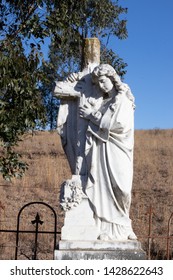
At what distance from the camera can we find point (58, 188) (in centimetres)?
1292

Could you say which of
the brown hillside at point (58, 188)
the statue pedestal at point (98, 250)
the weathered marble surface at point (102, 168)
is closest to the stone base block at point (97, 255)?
the statue pedestal at point (98, 250)

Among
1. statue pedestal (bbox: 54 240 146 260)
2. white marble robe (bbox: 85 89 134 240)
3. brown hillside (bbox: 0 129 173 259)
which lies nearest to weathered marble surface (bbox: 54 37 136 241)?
white marble robe (bbox: 85 89 134 240)

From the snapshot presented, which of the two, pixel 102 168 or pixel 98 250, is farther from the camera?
pixel 102 168

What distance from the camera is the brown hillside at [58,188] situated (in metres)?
9.62

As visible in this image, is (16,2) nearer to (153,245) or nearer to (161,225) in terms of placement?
(153,245)

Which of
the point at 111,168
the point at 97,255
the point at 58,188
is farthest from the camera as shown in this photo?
the point at 58,188

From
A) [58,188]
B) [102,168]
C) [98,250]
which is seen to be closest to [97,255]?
[98,250]

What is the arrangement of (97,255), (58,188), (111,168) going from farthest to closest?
1. (58,188)
2. (111,168)
3. (97,255)

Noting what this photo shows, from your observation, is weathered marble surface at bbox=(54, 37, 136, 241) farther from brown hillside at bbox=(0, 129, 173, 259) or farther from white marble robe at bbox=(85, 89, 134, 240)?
brown hillside at bbox=(0, 129, 173, 259)

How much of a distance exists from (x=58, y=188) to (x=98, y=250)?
8.24 metres

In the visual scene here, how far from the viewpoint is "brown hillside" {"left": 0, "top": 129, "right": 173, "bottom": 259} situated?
9620mm

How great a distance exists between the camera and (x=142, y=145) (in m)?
22.0

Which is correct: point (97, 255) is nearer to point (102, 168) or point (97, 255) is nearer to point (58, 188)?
point (102, 168)

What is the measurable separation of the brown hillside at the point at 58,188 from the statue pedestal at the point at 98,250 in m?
2.59
